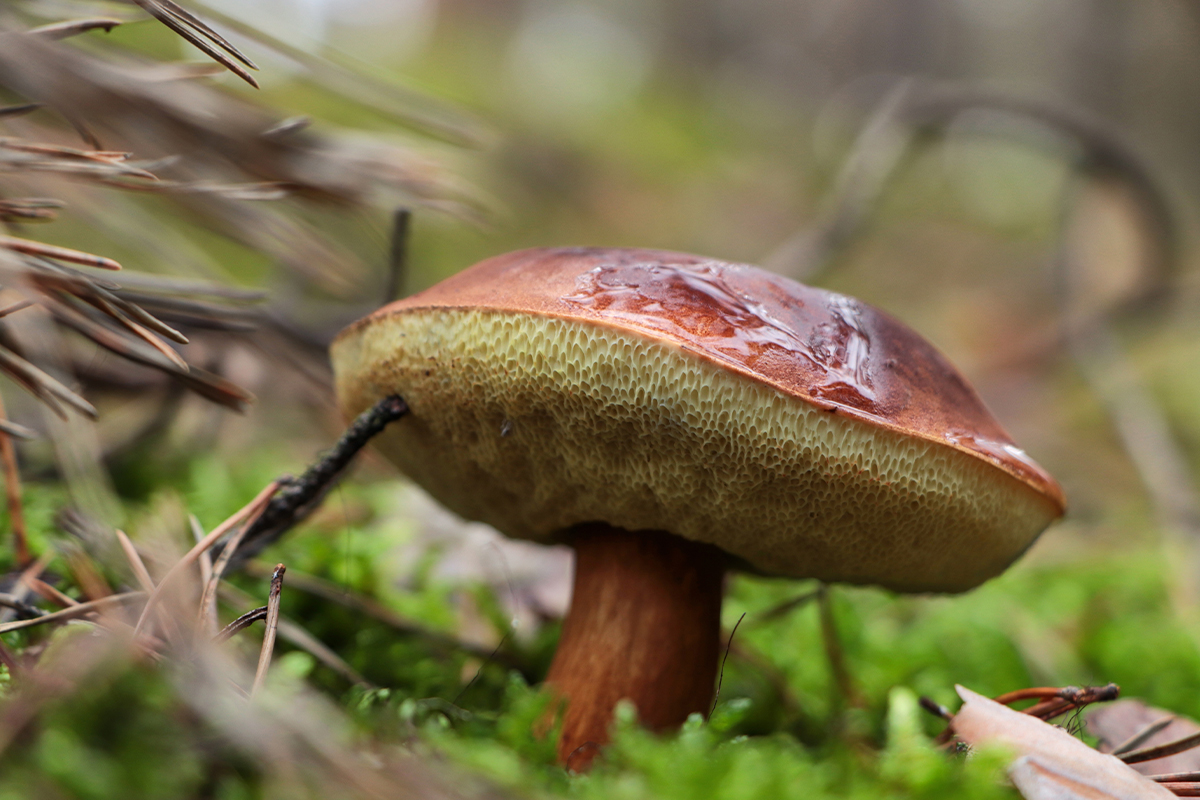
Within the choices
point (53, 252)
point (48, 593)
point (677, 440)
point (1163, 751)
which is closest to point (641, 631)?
point (677, 440)

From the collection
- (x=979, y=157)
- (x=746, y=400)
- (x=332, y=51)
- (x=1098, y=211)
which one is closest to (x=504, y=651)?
(x=746, y=400)

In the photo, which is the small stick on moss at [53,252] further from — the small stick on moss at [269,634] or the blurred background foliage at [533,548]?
the small stick on moss at [269,634]

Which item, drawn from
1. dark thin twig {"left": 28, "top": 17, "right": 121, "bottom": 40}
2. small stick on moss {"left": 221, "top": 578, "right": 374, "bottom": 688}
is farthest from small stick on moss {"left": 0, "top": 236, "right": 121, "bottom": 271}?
small stick on moss {"left": 221, "top": 578, "right": 374, "bottom": 688}

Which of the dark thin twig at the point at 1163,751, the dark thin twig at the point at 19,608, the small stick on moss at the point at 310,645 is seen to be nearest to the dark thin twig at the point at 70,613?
the dark thin twig at the point at 19,608

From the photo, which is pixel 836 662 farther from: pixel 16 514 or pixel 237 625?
pixel 16 514

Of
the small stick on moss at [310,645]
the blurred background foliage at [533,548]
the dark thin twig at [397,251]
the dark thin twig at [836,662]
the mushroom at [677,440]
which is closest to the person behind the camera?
the blurred background foliage at [533,548]

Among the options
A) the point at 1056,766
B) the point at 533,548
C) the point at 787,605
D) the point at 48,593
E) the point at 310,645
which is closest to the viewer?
the point at 1056,766
